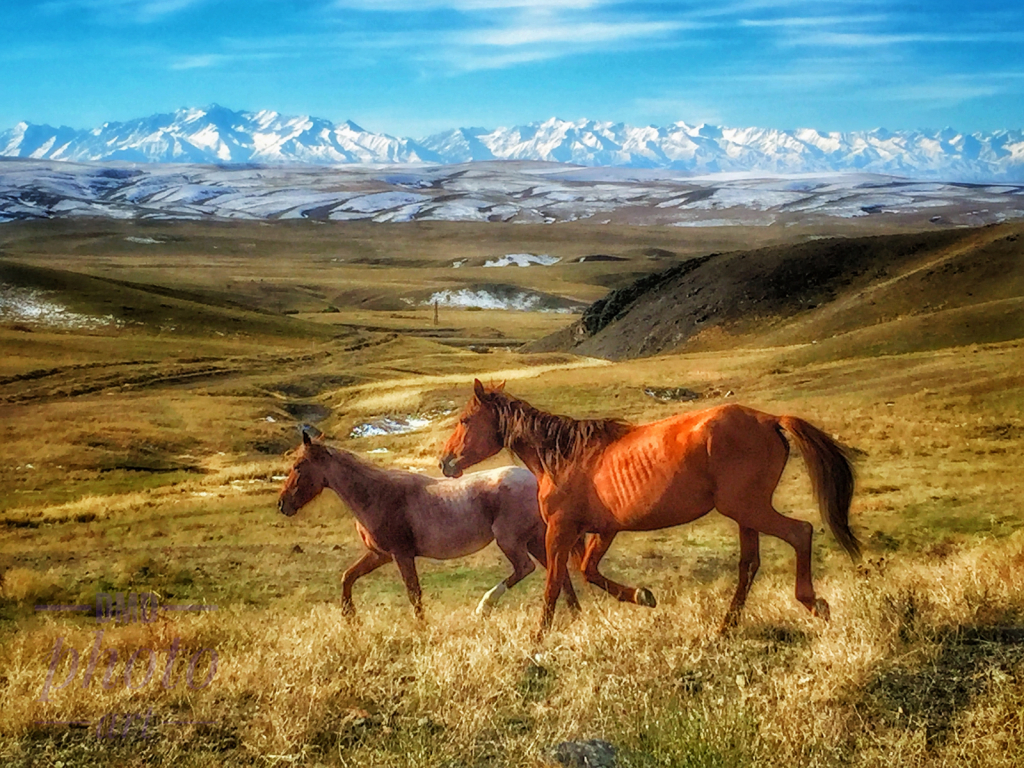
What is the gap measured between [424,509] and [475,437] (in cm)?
157

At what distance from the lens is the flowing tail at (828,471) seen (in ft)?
25.2

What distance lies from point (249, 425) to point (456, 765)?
3746 centimetres

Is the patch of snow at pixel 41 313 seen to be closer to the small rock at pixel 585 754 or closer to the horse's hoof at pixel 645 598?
the horse's hoof at pixel 645 598

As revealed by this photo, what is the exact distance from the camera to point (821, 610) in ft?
26.0

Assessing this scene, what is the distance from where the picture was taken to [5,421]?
4166 cm

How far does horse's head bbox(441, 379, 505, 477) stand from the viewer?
8.12m

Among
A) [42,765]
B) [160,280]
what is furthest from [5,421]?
[160,280]

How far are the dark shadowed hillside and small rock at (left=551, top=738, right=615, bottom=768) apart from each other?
4174 centimetres

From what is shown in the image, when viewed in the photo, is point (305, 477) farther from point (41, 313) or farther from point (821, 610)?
point (41, 313)

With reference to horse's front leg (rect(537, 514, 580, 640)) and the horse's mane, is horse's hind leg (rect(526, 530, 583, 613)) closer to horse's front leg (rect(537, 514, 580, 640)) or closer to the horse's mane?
horse's front leg (rect(537, 514, 580, 640))

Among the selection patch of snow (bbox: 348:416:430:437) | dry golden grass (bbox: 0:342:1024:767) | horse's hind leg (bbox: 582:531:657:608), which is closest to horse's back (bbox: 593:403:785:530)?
horse's hind leg (bbox: 582:531:657:608)

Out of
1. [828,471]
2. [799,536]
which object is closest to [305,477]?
[799,536]

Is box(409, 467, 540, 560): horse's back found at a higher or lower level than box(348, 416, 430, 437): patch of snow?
higher

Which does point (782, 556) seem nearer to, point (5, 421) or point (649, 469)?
point (649, 469)
